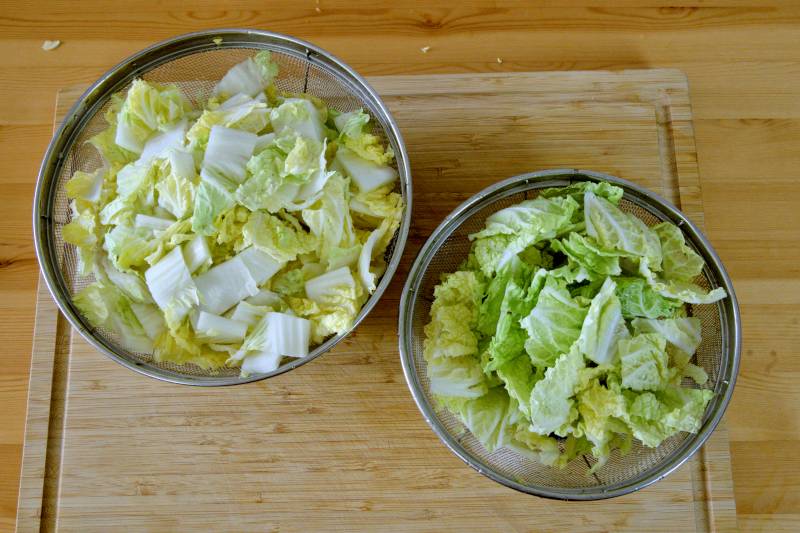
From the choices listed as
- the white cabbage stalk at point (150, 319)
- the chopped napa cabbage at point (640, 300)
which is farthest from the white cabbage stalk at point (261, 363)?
the chopped napa cabbage at point (640, 300)

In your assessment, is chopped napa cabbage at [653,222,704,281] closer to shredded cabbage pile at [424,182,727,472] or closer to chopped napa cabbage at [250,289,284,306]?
shredded cabbage pile at [424,182,727,472]

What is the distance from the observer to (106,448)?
1726mm

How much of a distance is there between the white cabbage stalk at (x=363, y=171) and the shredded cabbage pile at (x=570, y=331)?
29 centimetres

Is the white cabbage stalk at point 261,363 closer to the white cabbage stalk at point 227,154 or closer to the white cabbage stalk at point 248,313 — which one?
the white cabbage stalk at point 248,313

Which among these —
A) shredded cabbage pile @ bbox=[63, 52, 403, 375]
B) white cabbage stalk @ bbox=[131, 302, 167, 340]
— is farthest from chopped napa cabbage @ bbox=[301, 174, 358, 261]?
white cabbage stalk @ bbox=[131, 302, 167, 340]

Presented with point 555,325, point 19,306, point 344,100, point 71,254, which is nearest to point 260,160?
point 344,100

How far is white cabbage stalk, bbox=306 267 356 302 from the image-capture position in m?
1.57

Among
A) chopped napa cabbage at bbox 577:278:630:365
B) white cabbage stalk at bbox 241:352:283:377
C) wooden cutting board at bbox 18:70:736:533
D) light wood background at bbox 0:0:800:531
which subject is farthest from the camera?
light wood background at bbox 0:0:800:531

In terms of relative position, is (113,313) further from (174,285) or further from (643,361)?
(643,361)

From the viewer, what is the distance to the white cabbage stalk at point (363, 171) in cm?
165

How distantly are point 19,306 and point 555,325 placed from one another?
5.08ft

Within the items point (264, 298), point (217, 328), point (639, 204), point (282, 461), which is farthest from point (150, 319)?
point (639, 204)

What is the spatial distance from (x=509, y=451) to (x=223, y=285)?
0.83 metres

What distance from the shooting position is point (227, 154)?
A: 1.57m
